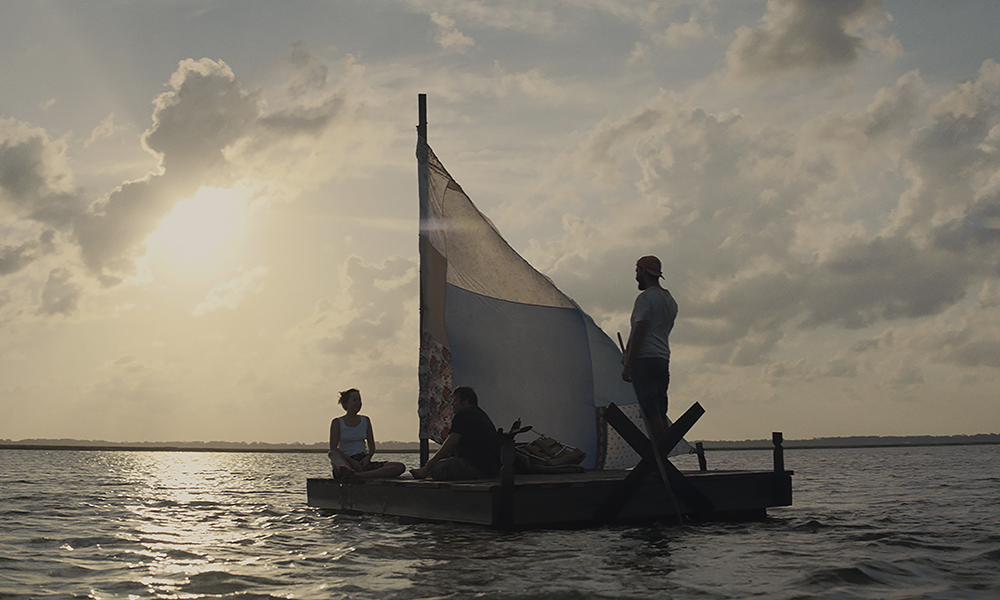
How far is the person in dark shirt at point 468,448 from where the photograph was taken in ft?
38.3

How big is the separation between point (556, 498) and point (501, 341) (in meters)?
3.83

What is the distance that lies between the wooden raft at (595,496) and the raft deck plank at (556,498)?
12 millimetres

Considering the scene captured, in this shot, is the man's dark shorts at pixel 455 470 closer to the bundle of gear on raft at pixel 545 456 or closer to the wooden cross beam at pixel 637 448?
the bundle of gear on raft at pixel 545 456

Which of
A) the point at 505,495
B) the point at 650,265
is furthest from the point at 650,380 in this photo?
the point at 505,495

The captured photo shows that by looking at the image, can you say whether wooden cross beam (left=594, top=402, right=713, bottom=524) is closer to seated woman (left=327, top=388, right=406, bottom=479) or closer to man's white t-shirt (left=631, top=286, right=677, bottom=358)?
man's white t-shirt (left=631, top=286, right=677, bottom=358)

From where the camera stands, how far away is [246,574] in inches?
322

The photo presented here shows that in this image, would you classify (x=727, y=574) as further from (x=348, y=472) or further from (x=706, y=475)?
(x=348, y=472)

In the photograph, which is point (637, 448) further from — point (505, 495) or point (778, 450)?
point (778, 450)

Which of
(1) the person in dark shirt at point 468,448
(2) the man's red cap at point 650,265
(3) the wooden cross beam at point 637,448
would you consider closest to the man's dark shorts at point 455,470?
(1) the person in dark shirt at point 468,448

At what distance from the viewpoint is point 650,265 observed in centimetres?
1093

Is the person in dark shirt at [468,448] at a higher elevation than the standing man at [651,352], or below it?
below

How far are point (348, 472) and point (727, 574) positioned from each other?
742 cm

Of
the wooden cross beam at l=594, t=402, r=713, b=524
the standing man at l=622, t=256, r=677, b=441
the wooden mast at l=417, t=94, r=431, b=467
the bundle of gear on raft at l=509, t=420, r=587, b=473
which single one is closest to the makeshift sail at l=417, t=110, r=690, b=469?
the wooden mast at l=417, t=94, r=431, b=467

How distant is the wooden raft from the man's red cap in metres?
1.79
